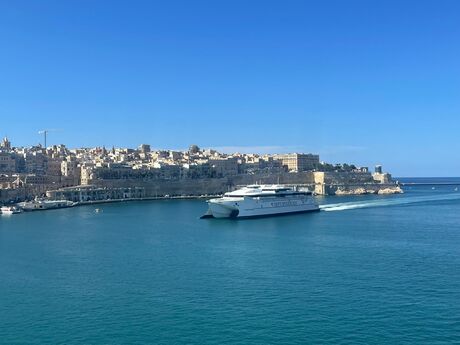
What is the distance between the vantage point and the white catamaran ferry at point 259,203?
37.1 meters

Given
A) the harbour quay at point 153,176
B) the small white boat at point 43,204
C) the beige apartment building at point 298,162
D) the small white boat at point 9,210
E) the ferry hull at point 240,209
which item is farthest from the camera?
the beige apartment building at point 298,162

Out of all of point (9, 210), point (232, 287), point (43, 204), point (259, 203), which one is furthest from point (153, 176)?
point (232, 287)

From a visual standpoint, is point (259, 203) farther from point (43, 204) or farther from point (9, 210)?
point (43, 204)

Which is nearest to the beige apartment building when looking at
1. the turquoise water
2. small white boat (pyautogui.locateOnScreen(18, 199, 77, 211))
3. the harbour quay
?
the harbour quay

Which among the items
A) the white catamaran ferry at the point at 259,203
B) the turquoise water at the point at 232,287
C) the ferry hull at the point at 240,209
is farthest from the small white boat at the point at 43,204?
the turquoise water at the point at 232,287

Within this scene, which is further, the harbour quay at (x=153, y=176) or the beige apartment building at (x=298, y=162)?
the beige apartment building at (x=298, y=162)

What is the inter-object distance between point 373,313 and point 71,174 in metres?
59.1

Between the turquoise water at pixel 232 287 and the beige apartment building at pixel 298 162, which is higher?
the beige apartment building at pixel 298 162

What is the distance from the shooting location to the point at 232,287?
53.2 ft

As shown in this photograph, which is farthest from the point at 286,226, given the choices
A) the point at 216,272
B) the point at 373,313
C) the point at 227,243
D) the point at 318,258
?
the point at 373,313

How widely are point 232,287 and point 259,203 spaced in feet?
73.7

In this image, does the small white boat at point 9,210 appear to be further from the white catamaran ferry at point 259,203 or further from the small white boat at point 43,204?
the white catamaran ferry at point 259,203

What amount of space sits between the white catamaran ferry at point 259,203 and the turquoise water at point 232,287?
7982mm

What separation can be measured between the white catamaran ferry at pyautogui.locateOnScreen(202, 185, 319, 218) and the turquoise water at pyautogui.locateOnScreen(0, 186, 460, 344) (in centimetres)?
798
